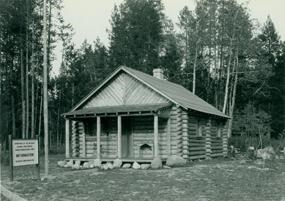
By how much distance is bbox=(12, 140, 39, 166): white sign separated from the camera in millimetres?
16141

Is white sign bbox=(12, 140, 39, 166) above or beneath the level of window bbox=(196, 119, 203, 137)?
beneath

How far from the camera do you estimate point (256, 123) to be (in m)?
49.2

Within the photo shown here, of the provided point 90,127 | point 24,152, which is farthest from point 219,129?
point 24,152

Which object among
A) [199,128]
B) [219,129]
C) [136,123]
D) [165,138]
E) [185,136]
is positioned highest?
[136,123]

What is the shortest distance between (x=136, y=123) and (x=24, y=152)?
447 inches

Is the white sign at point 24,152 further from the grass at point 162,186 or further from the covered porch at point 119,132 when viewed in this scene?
the covered porch at point 119,132

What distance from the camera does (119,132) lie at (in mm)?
24438

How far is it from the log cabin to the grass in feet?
16.0

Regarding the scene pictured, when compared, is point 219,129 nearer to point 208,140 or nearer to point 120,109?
point 208,140

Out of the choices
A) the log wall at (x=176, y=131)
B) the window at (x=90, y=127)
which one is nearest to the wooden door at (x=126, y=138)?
the window at (x=90, y=127)

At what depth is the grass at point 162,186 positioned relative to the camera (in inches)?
512

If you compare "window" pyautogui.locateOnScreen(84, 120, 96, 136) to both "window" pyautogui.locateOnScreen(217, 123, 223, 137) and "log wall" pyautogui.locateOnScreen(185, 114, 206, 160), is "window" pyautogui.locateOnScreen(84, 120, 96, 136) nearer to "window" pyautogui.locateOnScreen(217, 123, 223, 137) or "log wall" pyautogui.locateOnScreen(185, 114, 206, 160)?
"log wall" pyautogui.locateOnScreen(185, 114, 206, 160)

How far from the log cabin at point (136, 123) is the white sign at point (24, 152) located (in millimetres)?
7660

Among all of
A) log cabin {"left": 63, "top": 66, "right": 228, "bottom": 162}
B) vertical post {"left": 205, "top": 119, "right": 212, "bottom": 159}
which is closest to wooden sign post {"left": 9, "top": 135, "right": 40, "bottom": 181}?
log cabin {"left": 63, "top": 66, "right": 228, "bottom": 162}
